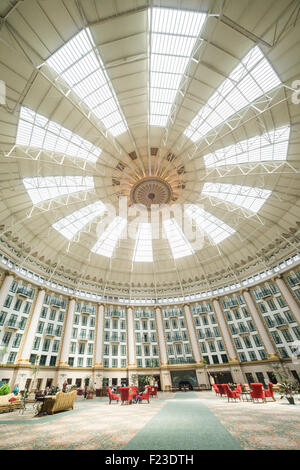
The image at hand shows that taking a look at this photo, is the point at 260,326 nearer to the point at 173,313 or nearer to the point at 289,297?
the point at 289,297

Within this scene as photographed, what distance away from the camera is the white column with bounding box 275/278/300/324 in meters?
29.6

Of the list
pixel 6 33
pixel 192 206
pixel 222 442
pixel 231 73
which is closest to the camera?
pixel 222 442

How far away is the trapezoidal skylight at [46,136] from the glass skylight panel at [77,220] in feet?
28.2

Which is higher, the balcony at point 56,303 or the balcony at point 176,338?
the balcony at point 56,303

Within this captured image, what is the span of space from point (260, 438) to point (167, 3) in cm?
2359

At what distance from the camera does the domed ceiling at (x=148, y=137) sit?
15.0 metres

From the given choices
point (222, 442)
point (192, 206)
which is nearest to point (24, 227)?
point (192, 206)

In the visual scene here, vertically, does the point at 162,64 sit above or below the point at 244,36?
above

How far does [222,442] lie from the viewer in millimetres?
4961

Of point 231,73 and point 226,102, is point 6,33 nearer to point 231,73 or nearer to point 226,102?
point 231,73

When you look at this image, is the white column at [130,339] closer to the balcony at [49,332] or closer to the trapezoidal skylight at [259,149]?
the balcony at [49,332]

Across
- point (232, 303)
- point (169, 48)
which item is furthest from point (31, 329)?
point (169, 48)

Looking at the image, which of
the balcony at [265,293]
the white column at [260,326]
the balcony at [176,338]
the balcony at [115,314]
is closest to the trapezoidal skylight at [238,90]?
the balcony at [265,293]

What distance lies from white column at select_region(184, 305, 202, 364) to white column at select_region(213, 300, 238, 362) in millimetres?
5105
